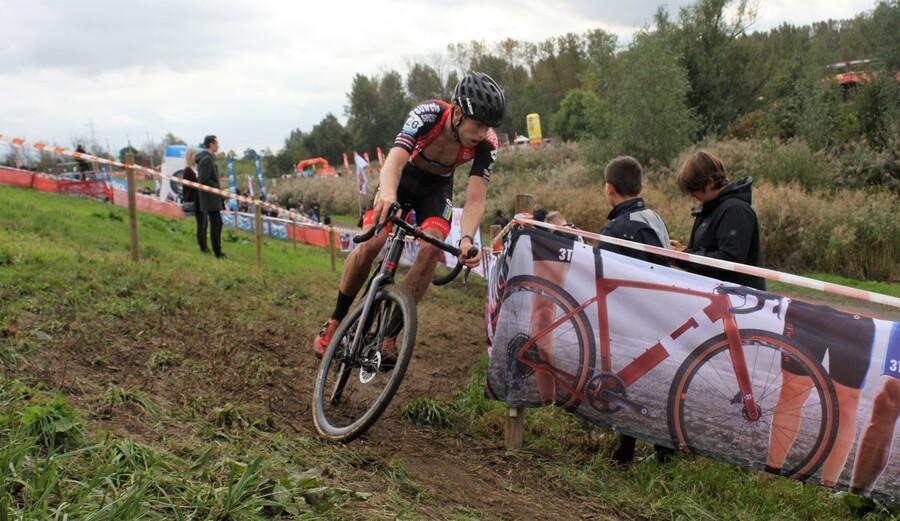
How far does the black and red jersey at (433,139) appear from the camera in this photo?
4.53m

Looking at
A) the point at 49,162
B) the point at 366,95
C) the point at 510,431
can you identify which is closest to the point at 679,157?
the point at 510,431

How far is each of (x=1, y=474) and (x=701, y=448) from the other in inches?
133

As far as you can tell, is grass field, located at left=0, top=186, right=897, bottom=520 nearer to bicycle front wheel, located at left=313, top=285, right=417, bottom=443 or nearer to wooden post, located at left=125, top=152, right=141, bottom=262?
bicycle front wheel, located at left=313, top=285, right=417, bottom=443

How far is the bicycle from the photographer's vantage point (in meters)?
3.48

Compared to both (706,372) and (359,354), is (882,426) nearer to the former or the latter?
(706,372)

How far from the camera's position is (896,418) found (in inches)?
128

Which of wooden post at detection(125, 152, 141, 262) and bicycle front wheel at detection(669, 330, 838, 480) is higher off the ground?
wooden post at detection(125, 152, 141, 262)

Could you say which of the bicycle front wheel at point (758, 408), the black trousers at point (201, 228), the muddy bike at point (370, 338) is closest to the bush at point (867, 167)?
the black trousers at point (201, 228)

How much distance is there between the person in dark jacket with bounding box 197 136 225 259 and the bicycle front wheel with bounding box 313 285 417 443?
8378 millimetres

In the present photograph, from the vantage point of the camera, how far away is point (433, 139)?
472cm

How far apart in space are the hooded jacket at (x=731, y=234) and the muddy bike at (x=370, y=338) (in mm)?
1686

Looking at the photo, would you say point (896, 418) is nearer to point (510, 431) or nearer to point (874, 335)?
point (874, 335)

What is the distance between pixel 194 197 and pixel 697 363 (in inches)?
436

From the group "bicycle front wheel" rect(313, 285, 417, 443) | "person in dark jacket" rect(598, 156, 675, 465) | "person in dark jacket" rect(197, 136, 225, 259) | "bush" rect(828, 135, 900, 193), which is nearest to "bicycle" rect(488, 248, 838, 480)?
"person in dark jacket" rect(598, 156, 675, 465)
